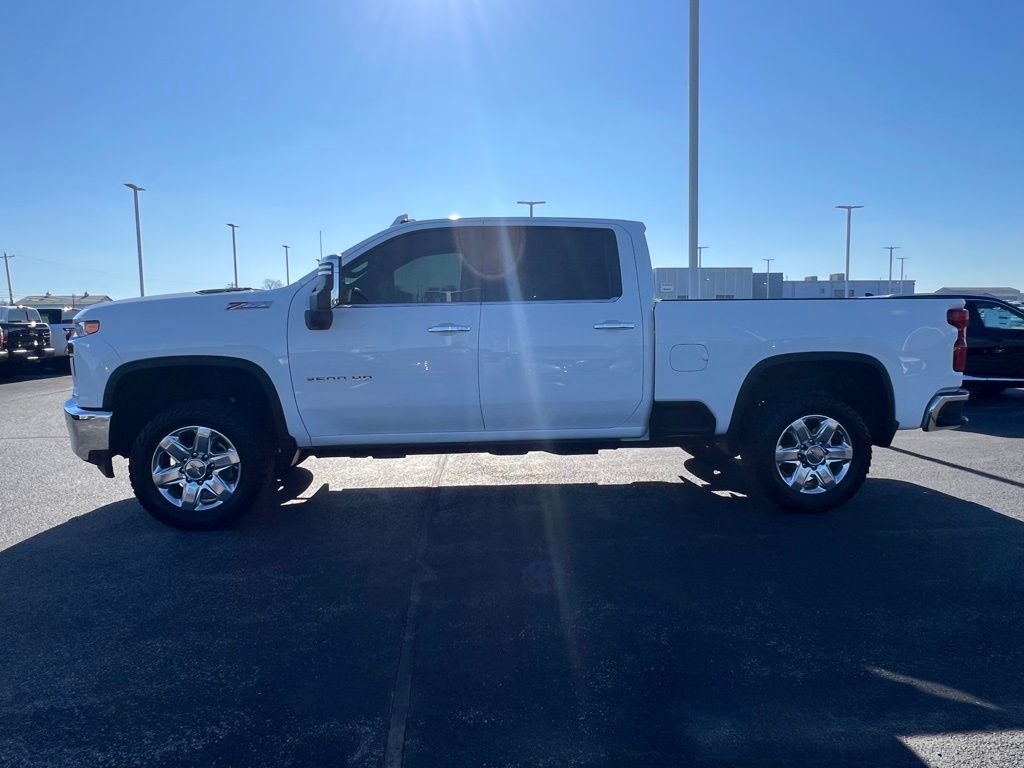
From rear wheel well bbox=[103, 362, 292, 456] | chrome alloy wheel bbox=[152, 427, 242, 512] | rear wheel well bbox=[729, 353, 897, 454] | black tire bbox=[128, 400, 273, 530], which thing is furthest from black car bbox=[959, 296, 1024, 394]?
chrome alloy wheel bbox=[152, 427, 242, 512]

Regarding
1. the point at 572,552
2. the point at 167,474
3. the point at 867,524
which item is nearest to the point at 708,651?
the point at 572,552

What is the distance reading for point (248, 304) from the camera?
5406 mm

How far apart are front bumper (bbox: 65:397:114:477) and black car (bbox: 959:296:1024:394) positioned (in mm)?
11525

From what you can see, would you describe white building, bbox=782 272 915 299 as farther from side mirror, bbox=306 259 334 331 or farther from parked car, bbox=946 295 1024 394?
side mirror, bbox=306 259 334 331

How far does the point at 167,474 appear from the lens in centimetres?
541

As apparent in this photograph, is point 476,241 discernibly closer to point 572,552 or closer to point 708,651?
point 572,552

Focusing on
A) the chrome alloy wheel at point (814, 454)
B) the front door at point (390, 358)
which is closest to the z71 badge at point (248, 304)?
the front door at point (390, 358)

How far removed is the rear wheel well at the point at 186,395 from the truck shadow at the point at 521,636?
0.71m

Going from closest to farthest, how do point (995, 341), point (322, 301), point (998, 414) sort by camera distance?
point (322, 301) < point (998, 414) < point (995, 341)

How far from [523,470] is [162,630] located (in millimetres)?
4175

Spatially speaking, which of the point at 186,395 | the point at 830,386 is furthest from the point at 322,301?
the point at 830,386

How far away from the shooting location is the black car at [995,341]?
1155 cm

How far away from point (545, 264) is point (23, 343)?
1869 cm

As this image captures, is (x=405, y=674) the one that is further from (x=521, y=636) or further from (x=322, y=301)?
(x=322, y=301)
